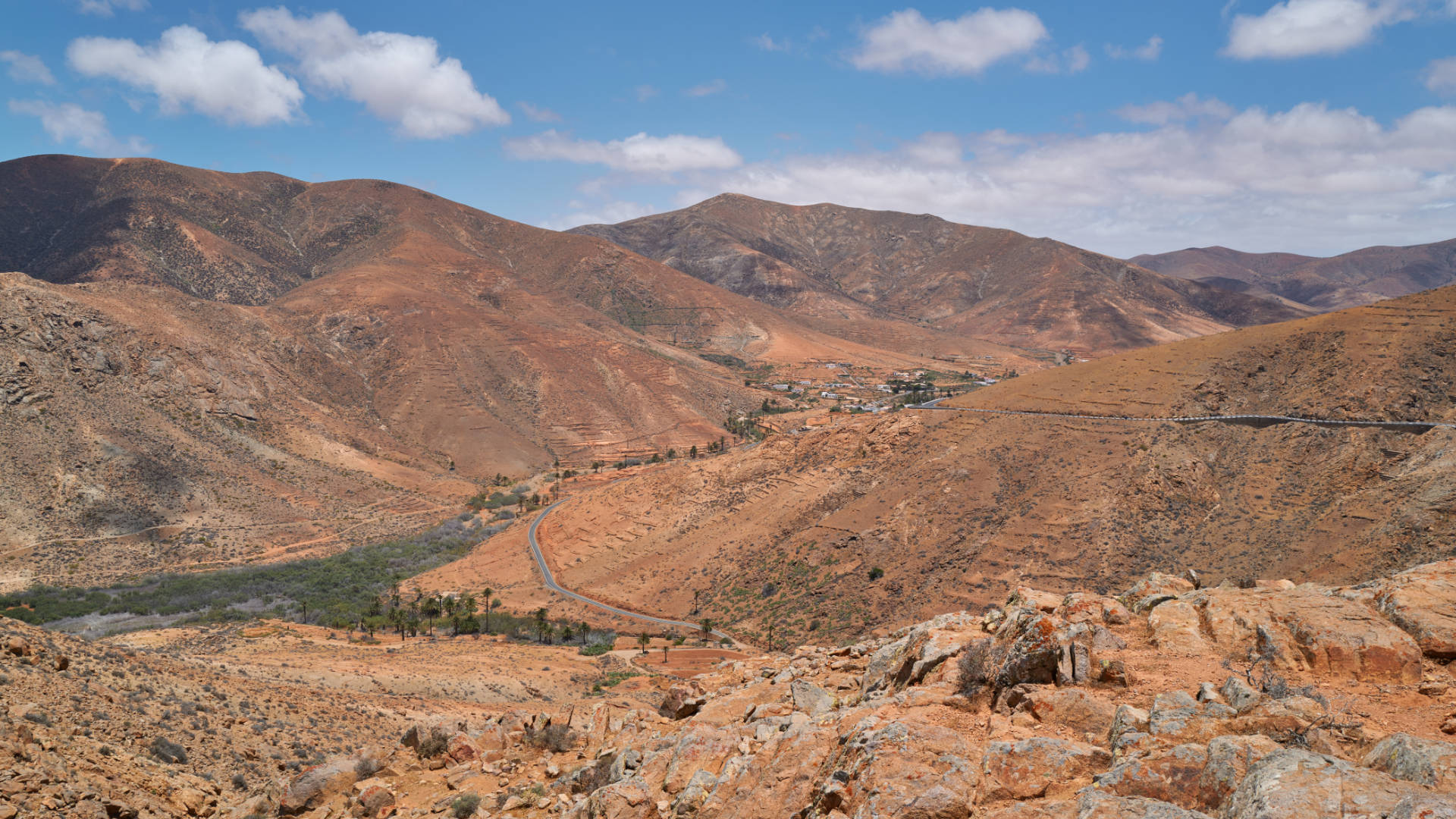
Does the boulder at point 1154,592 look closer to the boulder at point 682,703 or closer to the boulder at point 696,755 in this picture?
the boulder at point 696,755

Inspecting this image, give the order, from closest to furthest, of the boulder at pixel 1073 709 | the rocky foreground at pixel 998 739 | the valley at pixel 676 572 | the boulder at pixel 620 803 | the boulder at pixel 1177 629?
A: 1. the rocky foreground at pixel 998 739
2. the boulder at pixel 1073 709
3. the valley at pixel 676 572
4. the boulder at pixel 620 803
5. the boulder at pixel 1177 629

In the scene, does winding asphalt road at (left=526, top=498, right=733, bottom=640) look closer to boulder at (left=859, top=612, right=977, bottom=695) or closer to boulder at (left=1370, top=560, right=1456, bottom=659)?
boulder at (left=859, top=612, right=977, bottom=695)

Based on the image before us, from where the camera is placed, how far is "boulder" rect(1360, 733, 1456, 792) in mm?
6973

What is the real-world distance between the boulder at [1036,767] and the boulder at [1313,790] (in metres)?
1.83

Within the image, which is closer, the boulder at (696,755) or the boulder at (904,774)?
the boulder at (904,774)

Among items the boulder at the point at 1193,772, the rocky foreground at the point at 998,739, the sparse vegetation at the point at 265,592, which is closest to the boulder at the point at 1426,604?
the rocky foreground at the point at 998,739

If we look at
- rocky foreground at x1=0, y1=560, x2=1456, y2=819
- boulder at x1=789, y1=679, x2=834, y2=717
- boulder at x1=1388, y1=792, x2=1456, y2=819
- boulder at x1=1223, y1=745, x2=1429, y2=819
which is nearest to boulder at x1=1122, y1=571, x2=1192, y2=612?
→ rocky foreground at x1=0, y1=560, x2=1456, y2=819

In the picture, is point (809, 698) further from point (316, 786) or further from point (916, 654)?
point (316, 786)

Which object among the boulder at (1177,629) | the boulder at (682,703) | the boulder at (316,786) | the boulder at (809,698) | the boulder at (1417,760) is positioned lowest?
the boulder at (316,786)

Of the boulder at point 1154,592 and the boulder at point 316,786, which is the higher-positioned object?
the boulder at point 1154,592

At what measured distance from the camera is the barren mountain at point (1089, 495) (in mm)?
32125

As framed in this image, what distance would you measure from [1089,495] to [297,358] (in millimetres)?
97010

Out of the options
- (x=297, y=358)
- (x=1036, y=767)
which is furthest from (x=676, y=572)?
(x=297, y=358)

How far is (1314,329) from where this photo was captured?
1800 inches
